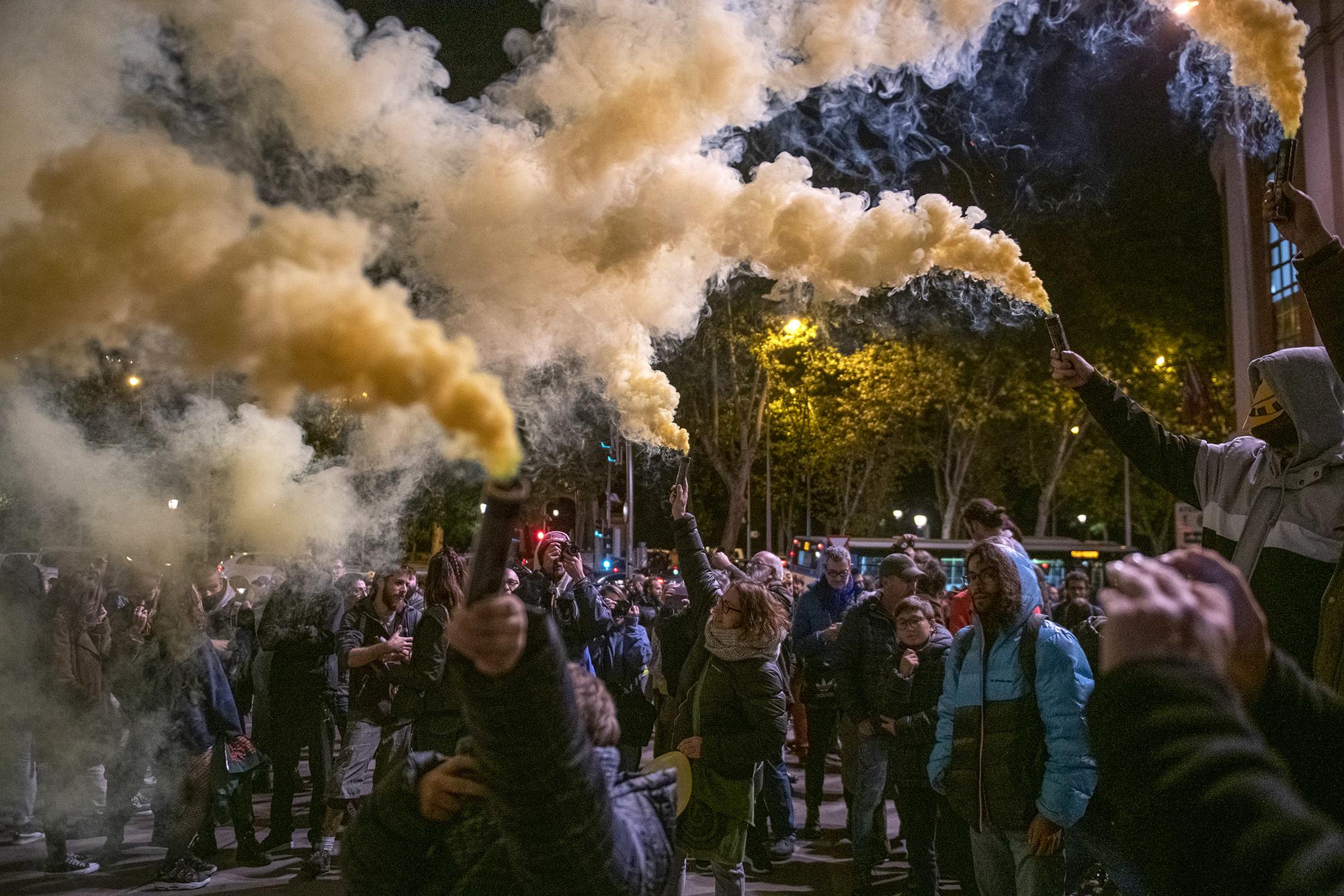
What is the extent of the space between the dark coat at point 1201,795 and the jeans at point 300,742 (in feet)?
22.8

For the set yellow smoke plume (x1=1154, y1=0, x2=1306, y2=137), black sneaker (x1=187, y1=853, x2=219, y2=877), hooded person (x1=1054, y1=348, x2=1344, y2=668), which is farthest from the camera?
black sneaker (x1=187, y1=853, x2=219, y2=877)

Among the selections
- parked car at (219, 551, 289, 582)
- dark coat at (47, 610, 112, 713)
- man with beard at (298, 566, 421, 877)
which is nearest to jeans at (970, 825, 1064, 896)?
man with beard at (298, 566, 421, 877)

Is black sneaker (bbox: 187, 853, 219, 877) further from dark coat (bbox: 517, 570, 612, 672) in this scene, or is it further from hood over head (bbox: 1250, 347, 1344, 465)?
hood over head (bbox: 1250, 347, 1344, 465)

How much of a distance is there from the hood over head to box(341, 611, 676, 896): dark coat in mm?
2633

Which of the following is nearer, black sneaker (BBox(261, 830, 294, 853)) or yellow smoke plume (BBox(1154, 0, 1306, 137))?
yellow smoke plume (BBox(1154, 0, 1306, 137))

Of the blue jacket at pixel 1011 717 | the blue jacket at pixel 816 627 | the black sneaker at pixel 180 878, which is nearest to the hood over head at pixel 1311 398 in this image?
the blue jacket at pixel 1011 717

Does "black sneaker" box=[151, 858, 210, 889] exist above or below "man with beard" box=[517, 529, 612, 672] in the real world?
below

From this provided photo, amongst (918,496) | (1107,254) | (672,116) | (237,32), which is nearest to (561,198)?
(672,116)

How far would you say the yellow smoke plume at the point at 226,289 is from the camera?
2.32 metres

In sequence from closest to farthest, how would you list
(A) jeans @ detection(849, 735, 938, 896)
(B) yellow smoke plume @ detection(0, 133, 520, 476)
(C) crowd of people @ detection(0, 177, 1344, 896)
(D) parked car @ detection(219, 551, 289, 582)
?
(C) crowd of people @ detection(0, 177, 1344, 896) → (B) yellow smoke plume @ detection(0, 133, 520, 476) → (A) jeans @ detection(849, 735, 938, 896) → (D) parked car @ detection(219, 551, 289, 582)

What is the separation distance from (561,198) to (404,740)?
14.0 feet

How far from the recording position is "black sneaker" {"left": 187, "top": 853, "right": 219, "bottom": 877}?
6695mm

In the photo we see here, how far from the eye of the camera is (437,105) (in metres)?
7.62

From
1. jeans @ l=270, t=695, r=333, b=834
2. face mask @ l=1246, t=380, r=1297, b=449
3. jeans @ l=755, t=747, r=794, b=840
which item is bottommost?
jeans @ l=755, t=747, r=794, b=840
